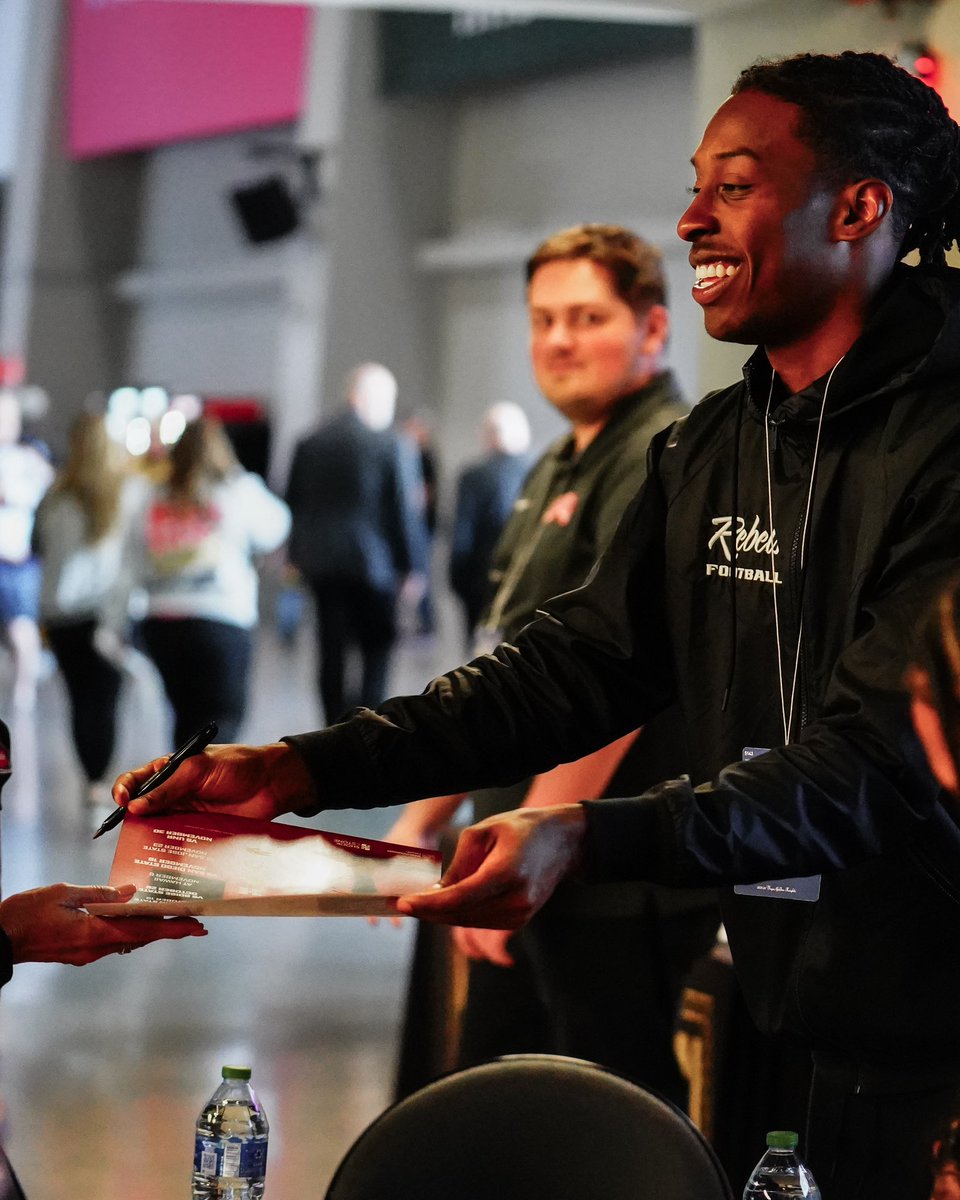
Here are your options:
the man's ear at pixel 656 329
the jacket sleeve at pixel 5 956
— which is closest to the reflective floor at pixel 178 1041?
the man's ear at pixel 656 329

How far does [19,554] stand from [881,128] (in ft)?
27.4

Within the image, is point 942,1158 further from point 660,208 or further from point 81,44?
point 81,44

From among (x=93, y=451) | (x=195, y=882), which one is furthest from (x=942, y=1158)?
(x=93, y=451)

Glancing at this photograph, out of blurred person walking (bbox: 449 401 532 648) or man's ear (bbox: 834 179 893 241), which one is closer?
man's ear (bbox: 834 179 893 241)

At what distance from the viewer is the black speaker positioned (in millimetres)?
17953

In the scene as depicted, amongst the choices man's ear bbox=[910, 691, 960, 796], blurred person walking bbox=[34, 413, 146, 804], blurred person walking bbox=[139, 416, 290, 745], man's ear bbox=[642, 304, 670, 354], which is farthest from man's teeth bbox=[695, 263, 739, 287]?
blurred person walking bbox=[34, 413, 146, 804]

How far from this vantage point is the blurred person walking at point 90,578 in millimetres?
7090

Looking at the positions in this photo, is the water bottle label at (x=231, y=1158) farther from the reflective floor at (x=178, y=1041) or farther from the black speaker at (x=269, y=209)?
the black speaker at (x=269, y=209)

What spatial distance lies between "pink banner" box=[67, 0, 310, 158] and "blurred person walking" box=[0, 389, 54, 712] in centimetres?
804

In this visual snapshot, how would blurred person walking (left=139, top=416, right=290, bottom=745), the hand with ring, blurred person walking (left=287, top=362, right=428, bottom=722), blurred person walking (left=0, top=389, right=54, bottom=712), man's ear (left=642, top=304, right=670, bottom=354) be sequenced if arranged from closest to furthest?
1. the hand with ring
2. man's ear (left=642, top=304, right=670, bottom=354)
3. blurred person walking (left=139, top=416, right=290, bottom=745)
4. blurred person walking (left=287, top=362, right=428, bottom=722)
5. blurred person walking (left=0, top=389, right=54, bottom=712)

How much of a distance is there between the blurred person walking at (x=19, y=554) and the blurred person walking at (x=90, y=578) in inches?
82.0

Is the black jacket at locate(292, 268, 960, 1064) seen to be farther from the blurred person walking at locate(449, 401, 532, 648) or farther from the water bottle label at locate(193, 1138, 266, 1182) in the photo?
the blurred person walking at locate(449, 401, 532, 648)

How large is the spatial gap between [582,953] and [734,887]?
1.28m

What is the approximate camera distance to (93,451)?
7.22 meters
